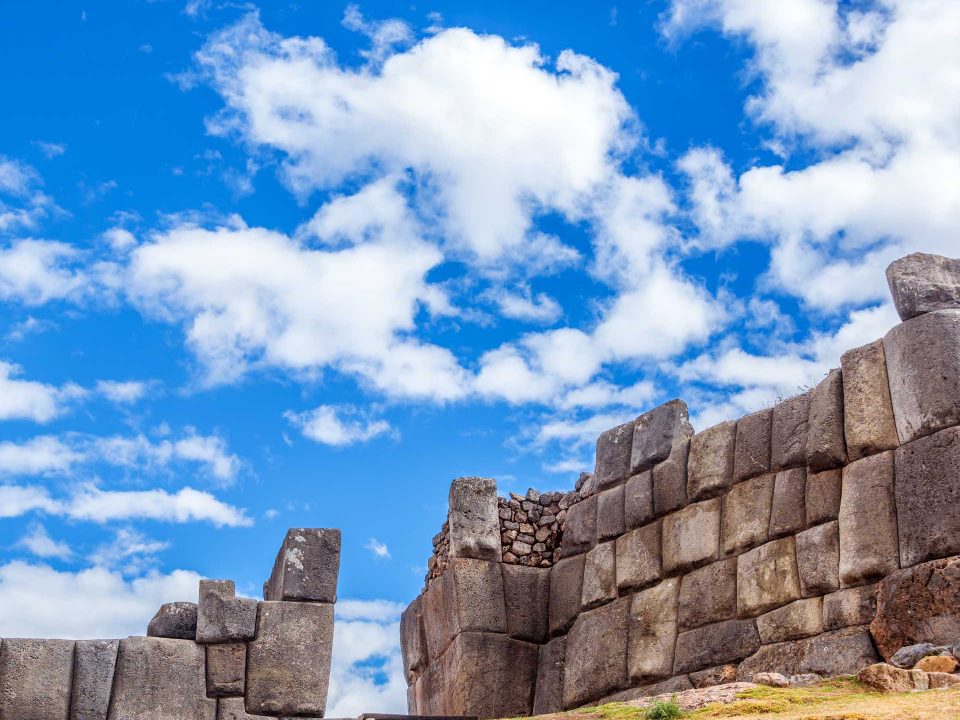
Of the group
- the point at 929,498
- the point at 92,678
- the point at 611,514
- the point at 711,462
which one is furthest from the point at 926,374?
the point at 92,678

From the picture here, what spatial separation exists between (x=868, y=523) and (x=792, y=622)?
1400 mm

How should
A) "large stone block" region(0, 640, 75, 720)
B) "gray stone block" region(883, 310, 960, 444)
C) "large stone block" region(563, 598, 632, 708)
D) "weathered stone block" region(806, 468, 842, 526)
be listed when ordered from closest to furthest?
"large stone block" region(0, 640, 75, 720), "gray stone block" region(883, 310, 960, 444), "weathered stone block" region(806, 468, 842, 526), "large stone block" region(563, 598, 632, 708)

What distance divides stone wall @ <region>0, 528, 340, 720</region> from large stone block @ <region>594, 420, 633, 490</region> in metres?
5.70

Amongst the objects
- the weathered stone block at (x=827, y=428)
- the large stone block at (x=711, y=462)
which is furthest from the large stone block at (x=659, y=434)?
the weathered stone block at (x=827, y=428)

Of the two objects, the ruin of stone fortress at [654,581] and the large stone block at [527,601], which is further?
the large stone block at [527,601]

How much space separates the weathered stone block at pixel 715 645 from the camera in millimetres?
14586

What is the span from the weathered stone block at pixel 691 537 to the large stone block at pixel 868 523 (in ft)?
6.78

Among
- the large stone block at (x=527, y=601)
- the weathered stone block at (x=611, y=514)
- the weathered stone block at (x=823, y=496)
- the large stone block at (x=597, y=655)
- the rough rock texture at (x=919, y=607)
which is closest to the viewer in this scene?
the rough rock texture at (x=919, y=607)

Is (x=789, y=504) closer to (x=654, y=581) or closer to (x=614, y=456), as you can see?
(x=654, y=581)

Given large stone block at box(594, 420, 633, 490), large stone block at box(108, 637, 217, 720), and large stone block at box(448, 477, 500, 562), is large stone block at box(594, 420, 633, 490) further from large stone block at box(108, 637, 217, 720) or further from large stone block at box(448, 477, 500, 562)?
large stone block at box(108, 637, 217, 720)

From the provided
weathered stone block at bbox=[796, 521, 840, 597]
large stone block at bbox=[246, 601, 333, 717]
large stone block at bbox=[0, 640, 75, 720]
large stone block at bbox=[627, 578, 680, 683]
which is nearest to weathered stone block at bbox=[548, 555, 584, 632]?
large stone block at bbox=[627, 578, 680, 683]

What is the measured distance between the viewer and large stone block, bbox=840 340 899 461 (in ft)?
45.5

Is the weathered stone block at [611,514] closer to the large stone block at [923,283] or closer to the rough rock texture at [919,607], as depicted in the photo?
the rough rock texture at [919,607]

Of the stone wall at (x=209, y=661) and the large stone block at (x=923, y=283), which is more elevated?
the large stone block at (x=923, y=283)
